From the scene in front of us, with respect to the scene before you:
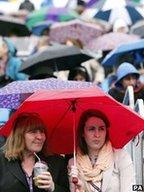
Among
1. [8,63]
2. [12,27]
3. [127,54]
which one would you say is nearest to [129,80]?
[127,54]

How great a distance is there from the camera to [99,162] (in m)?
8.52

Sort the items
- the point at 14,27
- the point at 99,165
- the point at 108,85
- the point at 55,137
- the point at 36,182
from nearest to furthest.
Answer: the point at 36,182
the point at 99,165
the point at 55,137
the point at 108,85
the point at 14,27

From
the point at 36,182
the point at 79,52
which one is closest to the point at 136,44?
the point at 79,52

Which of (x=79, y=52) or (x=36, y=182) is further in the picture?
(x=79, y=52)

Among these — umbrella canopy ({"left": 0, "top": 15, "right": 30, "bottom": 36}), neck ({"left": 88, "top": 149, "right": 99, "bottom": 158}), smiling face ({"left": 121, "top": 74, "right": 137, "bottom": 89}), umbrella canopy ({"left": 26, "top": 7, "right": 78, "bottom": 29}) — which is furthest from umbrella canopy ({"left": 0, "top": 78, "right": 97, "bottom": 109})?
umbrella canopy ({"left": 26, "top": 7, "right": 78, "bottom": 29})

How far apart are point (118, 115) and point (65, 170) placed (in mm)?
735

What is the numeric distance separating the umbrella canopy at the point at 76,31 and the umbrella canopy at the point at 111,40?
1.49m

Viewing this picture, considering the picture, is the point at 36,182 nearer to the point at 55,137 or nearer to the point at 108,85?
the point at 55,137

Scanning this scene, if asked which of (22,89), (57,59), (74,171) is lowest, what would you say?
(74,171)

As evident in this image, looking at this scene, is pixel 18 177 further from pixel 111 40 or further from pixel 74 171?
pixel 111 40

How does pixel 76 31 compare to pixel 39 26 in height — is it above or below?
below

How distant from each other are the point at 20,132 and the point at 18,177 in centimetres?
43

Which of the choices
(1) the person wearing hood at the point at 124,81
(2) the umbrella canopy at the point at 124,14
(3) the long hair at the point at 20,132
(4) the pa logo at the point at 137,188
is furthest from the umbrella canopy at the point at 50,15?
(3) the long hair at the point at 20,132

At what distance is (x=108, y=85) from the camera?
14.2 meters
